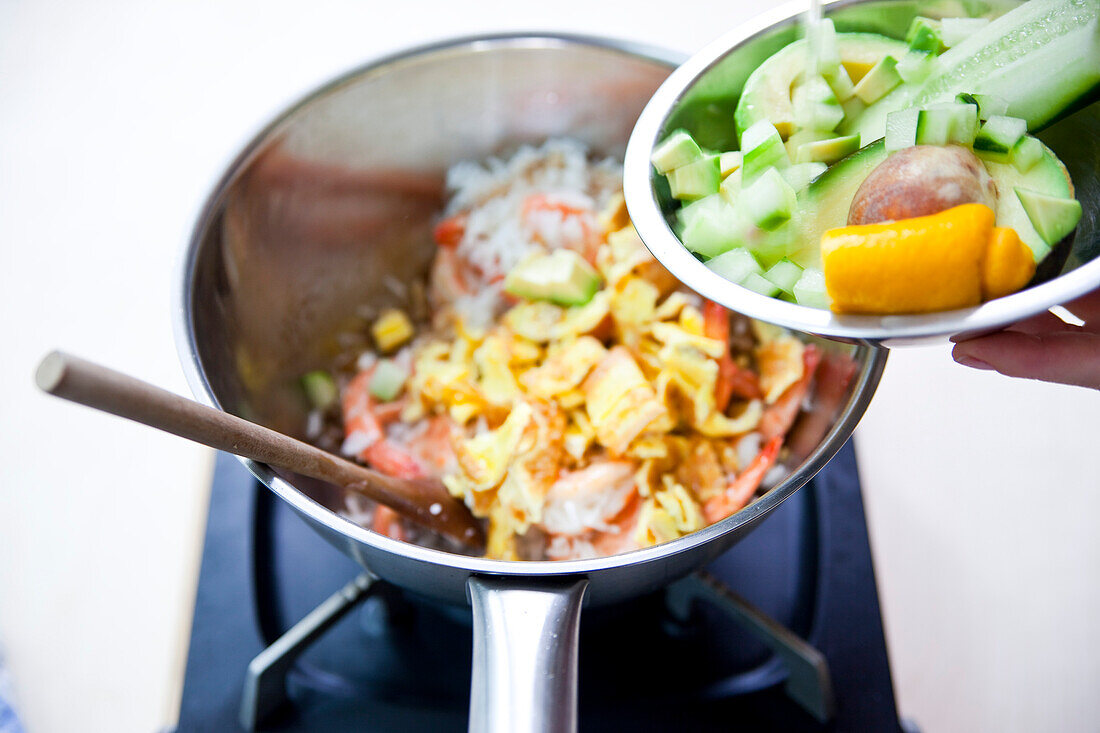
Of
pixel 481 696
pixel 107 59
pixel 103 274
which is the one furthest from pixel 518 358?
pixel 107 59

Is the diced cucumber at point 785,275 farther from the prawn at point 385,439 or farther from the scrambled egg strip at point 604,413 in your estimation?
the prawn at point 385,439

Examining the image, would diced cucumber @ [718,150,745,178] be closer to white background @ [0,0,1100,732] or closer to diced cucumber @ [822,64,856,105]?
diced cucumber @ [822,64,856,105]

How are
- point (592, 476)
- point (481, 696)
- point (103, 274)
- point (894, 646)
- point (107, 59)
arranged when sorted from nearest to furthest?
point (481, 696), point (592, 476), point (894, 646), point (103, 274), point (107, 59)

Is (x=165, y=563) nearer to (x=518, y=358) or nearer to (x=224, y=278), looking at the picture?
(x=224, y=278)

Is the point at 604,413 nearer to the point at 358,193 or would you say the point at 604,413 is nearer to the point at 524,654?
the point at 524,654

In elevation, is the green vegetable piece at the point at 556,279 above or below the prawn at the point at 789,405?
above

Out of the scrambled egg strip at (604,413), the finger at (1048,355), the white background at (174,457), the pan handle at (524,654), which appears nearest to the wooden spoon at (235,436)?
the scrambled egg strip at (604,413)
